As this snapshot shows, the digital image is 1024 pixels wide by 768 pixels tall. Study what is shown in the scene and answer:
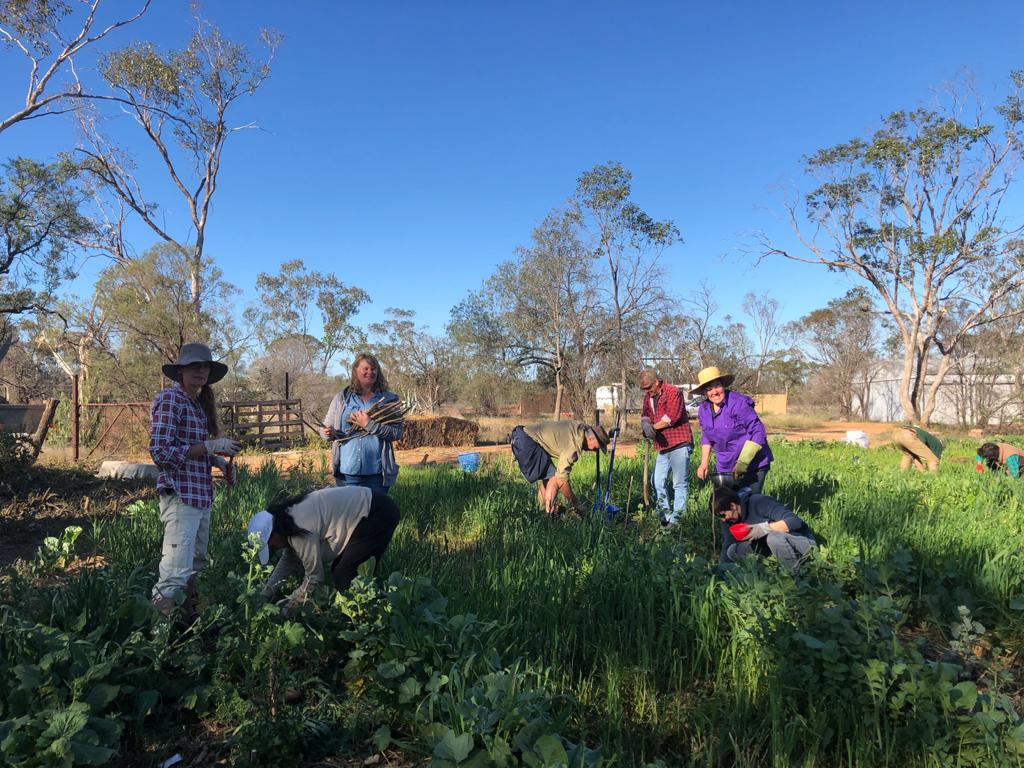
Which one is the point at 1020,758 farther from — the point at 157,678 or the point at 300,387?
the point at 300,387

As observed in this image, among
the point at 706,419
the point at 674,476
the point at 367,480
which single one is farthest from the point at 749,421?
the point at 367,480

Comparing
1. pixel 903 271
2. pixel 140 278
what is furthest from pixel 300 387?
pixel 903 271

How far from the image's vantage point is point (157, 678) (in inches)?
91.7

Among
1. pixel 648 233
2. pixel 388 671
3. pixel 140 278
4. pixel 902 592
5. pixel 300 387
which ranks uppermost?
pixel 648 233

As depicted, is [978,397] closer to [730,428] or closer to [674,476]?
[674,476]

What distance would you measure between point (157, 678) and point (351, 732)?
83 cm

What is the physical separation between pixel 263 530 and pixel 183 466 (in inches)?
26.7

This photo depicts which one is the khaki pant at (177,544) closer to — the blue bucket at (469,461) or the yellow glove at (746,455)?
the yellow glove at (746,455)

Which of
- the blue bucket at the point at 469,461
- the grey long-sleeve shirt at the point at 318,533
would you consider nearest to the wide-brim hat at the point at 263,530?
the grey long-sleeve shirt at the point at 318,533

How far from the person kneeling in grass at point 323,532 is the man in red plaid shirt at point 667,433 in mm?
3101

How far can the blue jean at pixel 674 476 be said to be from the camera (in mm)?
5496

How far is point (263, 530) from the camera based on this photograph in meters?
2.70

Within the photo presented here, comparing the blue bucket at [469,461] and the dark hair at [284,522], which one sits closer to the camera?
the dark hair at [284,522]

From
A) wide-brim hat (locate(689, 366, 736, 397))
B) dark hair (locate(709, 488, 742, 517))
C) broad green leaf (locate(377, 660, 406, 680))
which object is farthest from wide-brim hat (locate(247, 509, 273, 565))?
wide-brim hat (locate(689, 366, 736, 397))
